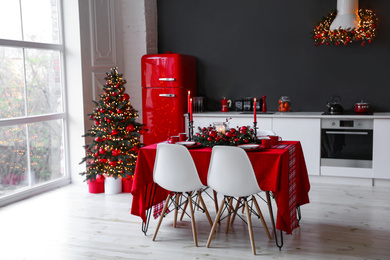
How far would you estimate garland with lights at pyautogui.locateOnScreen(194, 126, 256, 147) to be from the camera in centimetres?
377

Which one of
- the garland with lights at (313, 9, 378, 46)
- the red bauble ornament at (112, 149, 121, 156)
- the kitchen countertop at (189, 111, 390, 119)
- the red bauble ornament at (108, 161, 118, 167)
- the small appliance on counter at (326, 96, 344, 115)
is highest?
the garland with lights at (313, 9, 378, 46)

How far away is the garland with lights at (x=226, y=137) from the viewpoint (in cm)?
377

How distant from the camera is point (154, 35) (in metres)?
6.90

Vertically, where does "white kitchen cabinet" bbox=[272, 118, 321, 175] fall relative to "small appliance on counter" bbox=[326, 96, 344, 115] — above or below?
below

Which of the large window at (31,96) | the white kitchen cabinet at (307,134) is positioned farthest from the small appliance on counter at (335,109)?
the large window at (31,96)

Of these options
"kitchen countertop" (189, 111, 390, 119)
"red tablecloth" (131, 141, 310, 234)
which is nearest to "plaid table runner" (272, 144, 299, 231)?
"red tablecloth" (131, 141, 310, 234)

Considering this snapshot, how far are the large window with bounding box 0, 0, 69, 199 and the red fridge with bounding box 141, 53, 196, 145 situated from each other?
1.20 meters

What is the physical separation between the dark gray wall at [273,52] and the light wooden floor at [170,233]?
165 cm

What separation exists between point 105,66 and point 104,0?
0.94m

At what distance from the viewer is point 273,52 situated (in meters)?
6.42

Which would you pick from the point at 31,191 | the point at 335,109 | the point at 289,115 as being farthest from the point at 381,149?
the point at 31,191

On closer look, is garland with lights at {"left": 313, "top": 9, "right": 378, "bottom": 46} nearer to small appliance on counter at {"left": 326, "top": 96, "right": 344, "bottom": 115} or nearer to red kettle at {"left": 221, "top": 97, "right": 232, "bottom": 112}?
small appliance on counter at {"left": 326, "top": 96, "right": 344, "bottom": 115}

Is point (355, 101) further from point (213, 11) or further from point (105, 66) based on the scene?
point (105, 66)

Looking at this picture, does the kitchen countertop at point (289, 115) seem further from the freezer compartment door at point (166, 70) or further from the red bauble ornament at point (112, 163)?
the red bauble ornament at point (112, 163)
